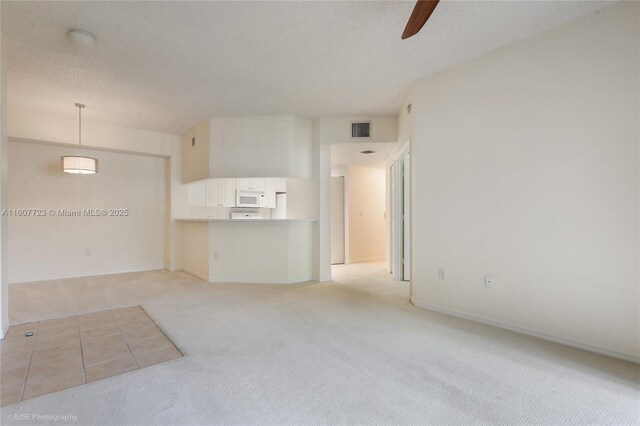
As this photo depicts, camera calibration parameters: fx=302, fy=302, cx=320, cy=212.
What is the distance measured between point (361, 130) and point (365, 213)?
257cm

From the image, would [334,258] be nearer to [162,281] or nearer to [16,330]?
[162,281]

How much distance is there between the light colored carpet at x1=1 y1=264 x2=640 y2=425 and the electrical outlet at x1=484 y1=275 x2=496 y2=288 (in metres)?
0.39

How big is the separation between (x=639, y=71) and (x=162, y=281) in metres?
5.65

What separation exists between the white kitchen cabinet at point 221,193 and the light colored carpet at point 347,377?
9.49 ft

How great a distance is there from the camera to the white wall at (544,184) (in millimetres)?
2146

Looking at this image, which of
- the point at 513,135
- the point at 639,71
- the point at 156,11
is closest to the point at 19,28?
the point at 156,11

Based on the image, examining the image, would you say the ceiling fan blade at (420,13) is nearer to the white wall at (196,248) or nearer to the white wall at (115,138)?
the white wall at (196,248)

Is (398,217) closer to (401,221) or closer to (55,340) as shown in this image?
(401,221)

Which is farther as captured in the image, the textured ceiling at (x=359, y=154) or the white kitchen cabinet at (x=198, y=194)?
the white kitchen cabinet at (x=198, y=194)

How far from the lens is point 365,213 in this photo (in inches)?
267

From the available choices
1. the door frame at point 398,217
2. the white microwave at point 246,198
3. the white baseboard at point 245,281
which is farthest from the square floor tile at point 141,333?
the door frame at point 398,217

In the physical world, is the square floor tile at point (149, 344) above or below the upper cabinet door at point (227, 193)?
below

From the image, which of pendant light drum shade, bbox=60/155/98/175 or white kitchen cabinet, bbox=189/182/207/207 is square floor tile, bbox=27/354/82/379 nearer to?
pendant light drum shade, bbox=60/155/98/175

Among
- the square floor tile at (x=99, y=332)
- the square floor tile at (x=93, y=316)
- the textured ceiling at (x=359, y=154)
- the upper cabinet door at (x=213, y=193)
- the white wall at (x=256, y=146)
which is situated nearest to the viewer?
the square floor tile at (x=99, y=332)
